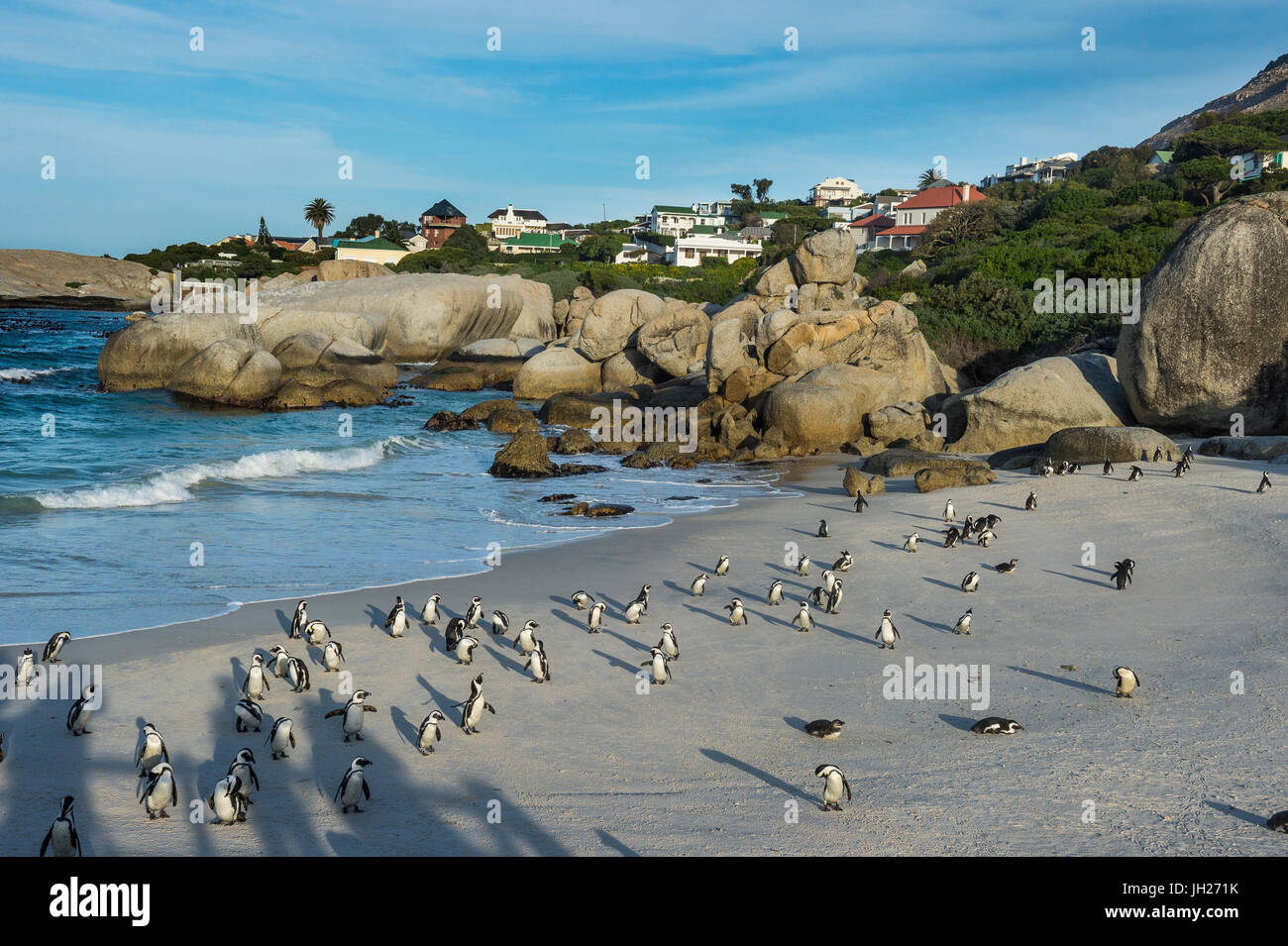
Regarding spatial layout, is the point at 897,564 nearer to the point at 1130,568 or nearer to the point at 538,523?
the point at 1130,568

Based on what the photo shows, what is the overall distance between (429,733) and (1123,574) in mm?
9051

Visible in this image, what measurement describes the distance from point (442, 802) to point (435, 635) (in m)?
4.68

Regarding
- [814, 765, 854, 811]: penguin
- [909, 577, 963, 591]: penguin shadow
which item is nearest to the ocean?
[909, 577, 963, 591]: penguin shadow

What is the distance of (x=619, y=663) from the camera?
1113 centimetres

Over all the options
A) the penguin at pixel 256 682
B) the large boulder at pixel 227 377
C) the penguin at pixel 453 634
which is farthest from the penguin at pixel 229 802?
the large boulder at pixel 227 377

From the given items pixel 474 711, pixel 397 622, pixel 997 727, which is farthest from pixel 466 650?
pixel 997 727

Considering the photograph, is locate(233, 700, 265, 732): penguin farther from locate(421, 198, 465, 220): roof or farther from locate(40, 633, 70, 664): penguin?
locate(421, 198, 465, 220): roof

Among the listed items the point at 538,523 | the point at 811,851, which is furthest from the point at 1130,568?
the point at 538,523

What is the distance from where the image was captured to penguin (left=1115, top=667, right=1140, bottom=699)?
30.3 ft

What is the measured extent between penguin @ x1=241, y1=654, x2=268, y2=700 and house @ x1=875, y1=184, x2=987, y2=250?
307 feet

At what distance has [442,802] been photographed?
7668 millimetres

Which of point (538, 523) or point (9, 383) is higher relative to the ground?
point (9, 383)

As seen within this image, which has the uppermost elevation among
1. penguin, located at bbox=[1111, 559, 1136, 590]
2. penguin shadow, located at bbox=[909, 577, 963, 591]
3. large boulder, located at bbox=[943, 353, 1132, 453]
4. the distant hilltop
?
the distant hilltop
